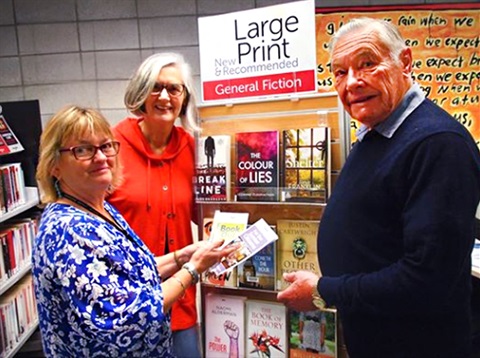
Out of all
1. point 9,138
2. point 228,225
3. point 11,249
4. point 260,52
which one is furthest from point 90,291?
point 9,138

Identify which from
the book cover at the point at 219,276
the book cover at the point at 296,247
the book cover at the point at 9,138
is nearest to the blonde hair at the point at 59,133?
the book cover at the point at 219,276

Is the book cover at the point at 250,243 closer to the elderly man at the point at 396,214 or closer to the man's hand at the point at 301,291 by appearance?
the man's hand at the point at 301,291

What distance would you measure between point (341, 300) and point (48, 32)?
3.34 metres

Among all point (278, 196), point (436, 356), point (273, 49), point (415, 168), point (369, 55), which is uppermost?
point (273, 49)

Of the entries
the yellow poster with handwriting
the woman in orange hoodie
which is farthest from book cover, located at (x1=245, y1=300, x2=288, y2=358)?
the yellow poster with handwriting

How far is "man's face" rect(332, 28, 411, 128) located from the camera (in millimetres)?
1118

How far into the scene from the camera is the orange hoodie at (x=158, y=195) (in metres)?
1.70

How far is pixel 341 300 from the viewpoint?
45.1 inches

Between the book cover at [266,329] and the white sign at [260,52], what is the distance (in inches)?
34.6

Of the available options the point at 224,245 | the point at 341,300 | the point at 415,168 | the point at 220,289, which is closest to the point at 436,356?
the point at 341,300

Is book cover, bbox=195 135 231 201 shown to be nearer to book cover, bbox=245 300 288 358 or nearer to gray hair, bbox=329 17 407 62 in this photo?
book cover, bbox=245 300 288 358

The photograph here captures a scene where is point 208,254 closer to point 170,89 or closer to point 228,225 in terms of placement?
point 228,225

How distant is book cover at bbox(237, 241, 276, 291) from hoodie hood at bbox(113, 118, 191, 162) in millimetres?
544

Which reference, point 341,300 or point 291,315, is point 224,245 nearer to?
point 291,315
